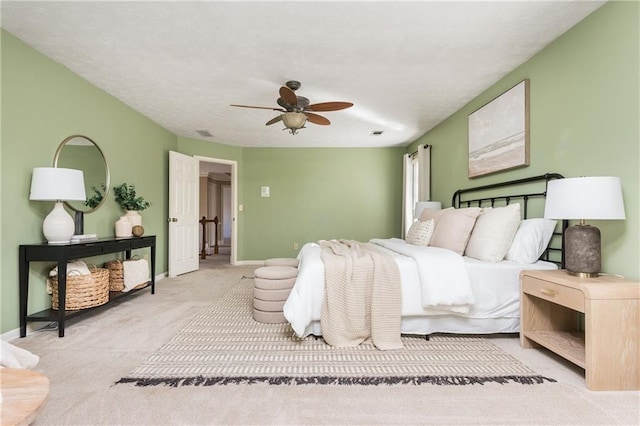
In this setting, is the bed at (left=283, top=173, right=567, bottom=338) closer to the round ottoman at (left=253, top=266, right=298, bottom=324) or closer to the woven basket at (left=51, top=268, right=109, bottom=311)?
the round ottoman at (left=253, top=266, right=298, bottom=324)

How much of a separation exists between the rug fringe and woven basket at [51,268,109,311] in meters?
1.36

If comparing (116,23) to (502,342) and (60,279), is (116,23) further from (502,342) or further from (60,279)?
(502,342)

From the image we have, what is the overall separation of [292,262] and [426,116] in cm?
282

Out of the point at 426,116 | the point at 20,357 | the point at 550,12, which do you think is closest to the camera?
the point at 20,357

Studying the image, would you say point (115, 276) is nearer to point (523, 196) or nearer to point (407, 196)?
point (523, 196)

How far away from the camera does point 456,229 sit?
2957 mm

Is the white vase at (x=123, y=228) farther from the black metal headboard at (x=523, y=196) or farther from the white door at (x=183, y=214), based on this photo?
the black metal headboard at (x=523, y=196)

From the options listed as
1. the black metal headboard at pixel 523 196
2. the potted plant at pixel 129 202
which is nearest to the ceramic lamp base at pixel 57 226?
the potted plant at pixel 129 202

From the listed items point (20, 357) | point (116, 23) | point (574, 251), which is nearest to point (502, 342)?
point (574, 251)

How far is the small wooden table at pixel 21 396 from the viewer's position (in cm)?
86

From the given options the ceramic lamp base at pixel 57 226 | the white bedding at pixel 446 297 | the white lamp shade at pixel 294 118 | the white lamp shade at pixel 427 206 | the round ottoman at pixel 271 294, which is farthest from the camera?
the white lamp shade at pixel 427 206

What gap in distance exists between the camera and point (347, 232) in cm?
648

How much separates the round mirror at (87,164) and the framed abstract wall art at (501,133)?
4.36 meters

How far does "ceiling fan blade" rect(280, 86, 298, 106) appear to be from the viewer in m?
2.83
